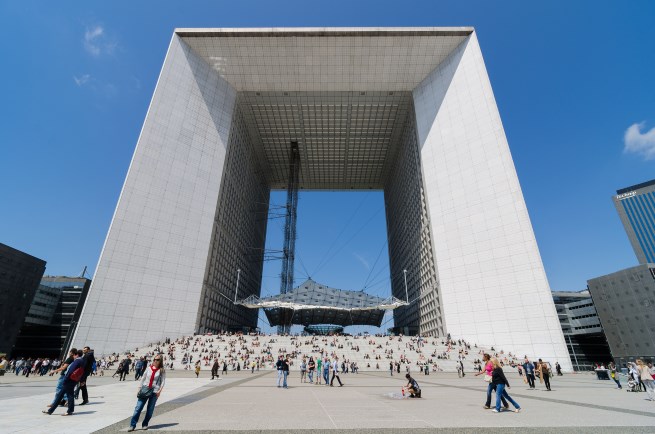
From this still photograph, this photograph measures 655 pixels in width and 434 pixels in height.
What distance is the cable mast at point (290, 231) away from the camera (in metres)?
66.9

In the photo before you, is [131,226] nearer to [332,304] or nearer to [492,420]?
[332,304]

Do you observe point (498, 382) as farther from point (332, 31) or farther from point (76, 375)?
point (332, 31)

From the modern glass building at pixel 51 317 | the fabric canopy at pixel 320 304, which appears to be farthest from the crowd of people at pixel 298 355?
the modern glass building at pixel 51 317

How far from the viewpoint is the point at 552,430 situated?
249 inches

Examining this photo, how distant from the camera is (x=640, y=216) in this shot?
10475 centimetres

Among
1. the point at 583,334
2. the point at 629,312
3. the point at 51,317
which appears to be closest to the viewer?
the point at 629,312

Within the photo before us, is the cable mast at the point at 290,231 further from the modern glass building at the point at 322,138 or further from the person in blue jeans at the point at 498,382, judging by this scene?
the person in blue jeans at the point at 498,382

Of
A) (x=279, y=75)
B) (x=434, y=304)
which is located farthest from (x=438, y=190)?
(x=279, y=75)

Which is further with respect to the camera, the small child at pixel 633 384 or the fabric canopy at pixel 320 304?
the fabric canopy at pixel 320 304

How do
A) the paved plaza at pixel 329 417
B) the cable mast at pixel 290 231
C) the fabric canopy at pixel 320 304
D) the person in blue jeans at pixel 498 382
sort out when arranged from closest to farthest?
the paved plaza at pixel 329 417, the person in blue jeans at pixel 498 382, the fabric canopy at pixel 320 304, the cable mast at pixel 290 231

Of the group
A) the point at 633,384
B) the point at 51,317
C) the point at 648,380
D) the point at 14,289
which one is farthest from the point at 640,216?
the point at 51,317

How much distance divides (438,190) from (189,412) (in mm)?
47154

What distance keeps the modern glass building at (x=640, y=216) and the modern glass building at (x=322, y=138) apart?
92552mm

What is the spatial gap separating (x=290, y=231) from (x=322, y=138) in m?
22.2
